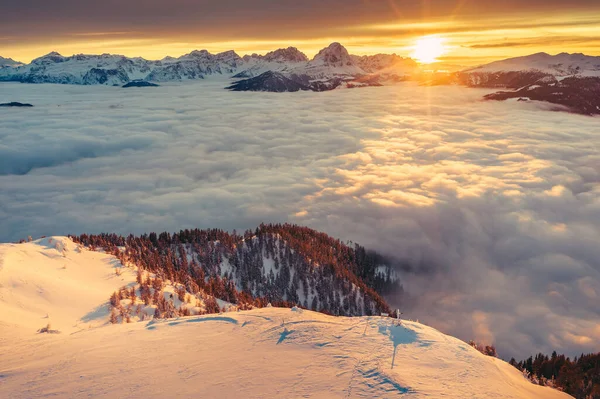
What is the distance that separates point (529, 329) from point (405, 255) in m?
61.6

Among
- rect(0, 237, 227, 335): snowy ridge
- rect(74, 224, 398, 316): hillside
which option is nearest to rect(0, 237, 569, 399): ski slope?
rect(0, 237, 227, 335): snowy ridge

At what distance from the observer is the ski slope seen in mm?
13953

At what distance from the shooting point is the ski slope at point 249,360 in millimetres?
13953

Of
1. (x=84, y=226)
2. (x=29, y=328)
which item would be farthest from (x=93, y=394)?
(x=84, y=226)

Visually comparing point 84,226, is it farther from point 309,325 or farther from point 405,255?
point 309,325

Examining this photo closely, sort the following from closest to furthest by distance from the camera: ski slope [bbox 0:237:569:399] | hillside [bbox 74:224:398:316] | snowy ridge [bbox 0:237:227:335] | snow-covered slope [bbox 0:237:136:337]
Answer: ski slope [bbox 0:237:569:399] → snow-covered slope [bbox 0:237:136:337] → snowy ridge [bbox 0:237:227:335] → hillside [bbox 74:224:398:316]

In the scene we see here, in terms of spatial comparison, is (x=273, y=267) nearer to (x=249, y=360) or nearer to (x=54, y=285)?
(x=54, y=285)

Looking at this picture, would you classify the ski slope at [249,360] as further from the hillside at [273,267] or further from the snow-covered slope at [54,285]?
the hillside at [273,267]

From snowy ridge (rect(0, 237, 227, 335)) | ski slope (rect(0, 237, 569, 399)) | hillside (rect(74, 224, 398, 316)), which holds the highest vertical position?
ski slope (rect(0, 237, 569, 399))

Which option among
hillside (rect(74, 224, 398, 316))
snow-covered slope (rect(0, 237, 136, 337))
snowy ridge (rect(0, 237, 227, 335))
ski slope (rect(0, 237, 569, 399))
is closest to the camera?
ski slope (rect(0, 237, 569, 399))

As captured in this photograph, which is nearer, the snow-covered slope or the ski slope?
the ski slope

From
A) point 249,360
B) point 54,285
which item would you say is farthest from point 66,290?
point 249,360

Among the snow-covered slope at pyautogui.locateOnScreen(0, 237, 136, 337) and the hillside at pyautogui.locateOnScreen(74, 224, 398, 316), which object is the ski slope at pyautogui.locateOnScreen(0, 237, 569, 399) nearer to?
the snow-covered slope at pyautogui.locateOnScreen(0, 237, 136, 337)

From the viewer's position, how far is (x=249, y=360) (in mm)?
15859
